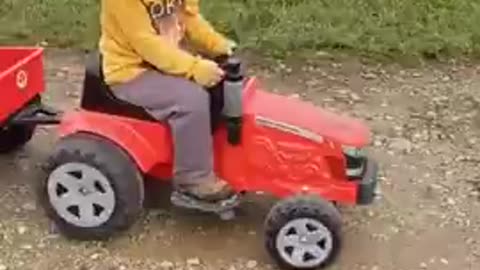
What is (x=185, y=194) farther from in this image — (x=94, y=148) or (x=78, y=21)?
(x=78, y=21)

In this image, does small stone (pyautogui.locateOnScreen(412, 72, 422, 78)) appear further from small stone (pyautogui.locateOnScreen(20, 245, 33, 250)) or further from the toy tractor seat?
small stone (pyautogui.locateOnScreen(20, 245, 33, 250))

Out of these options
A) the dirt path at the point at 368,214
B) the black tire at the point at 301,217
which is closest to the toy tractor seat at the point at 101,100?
the dirt path at the point at 368,214

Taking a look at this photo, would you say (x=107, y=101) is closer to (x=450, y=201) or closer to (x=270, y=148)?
(x=270, y=148)

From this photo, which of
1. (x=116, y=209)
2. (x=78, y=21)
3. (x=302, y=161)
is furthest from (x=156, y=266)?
(x=78, y=21)

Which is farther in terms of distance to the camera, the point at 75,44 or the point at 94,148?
the point at 75,44

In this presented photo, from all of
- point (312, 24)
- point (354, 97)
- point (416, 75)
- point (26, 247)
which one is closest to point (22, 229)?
point (26, 247)

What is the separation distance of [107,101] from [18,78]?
43 cm

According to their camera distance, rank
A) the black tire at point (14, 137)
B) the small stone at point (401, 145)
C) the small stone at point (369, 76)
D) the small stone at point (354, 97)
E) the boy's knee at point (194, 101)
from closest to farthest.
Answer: the boy's knee at point (194, 101), the black tire at point (14, 137), the small stone at point (401, 145), the small stone at point (354, 97), the small stone at point (369, 76)

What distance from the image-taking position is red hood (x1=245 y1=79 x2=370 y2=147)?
350cm

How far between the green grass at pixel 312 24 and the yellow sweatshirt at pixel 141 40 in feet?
5.40

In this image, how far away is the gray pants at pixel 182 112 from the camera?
135 inches

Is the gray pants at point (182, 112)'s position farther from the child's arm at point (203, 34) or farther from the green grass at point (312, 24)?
the green grass at point (312, 24)

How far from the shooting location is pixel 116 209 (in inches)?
138

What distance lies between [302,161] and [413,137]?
1.02 m
